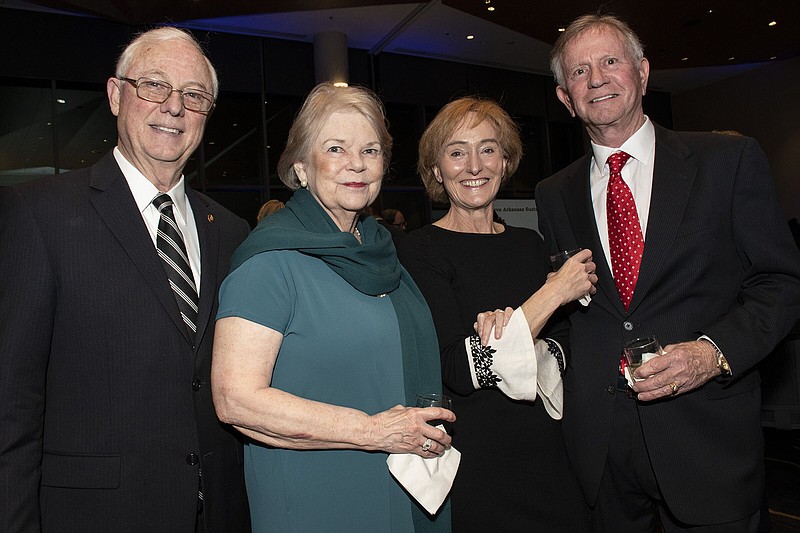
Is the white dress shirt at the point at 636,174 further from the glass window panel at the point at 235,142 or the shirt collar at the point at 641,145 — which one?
the glass window panel at the point at 235,142

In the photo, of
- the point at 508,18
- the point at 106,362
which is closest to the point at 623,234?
the point at 106,362

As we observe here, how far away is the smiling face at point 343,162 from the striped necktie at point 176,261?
0.44 m

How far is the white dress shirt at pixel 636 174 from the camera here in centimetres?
209

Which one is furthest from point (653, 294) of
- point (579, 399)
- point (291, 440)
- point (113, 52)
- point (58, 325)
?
point (113, 52)

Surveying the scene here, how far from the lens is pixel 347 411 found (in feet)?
5.09

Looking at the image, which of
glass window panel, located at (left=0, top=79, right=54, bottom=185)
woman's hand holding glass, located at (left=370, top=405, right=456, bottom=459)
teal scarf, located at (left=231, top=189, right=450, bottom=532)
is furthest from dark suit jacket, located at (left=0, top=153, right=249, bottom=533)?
glass window panel, located at (left=0, top=79, right=54, bottom=185)

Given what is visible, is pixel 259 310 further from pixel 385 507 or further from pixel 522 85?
pixel 522 85

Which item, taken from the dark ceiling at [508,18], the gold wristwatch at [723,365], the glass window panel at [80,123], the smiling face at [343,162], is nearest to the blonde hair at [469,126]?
the smiling face at [343,162]

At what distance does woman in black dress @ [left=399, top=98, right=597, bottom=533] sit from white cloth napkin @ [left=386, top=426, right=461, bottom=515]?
232 mm

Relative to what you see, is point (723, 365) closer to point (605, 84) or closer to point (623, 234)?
point (623, 234)

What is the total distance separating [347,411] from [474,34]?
9550 millimetres

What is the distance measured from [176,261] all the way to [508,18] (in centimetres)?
824

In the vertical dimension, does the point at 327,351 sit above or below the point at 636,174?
below

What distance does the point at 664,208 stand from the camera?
197cm
